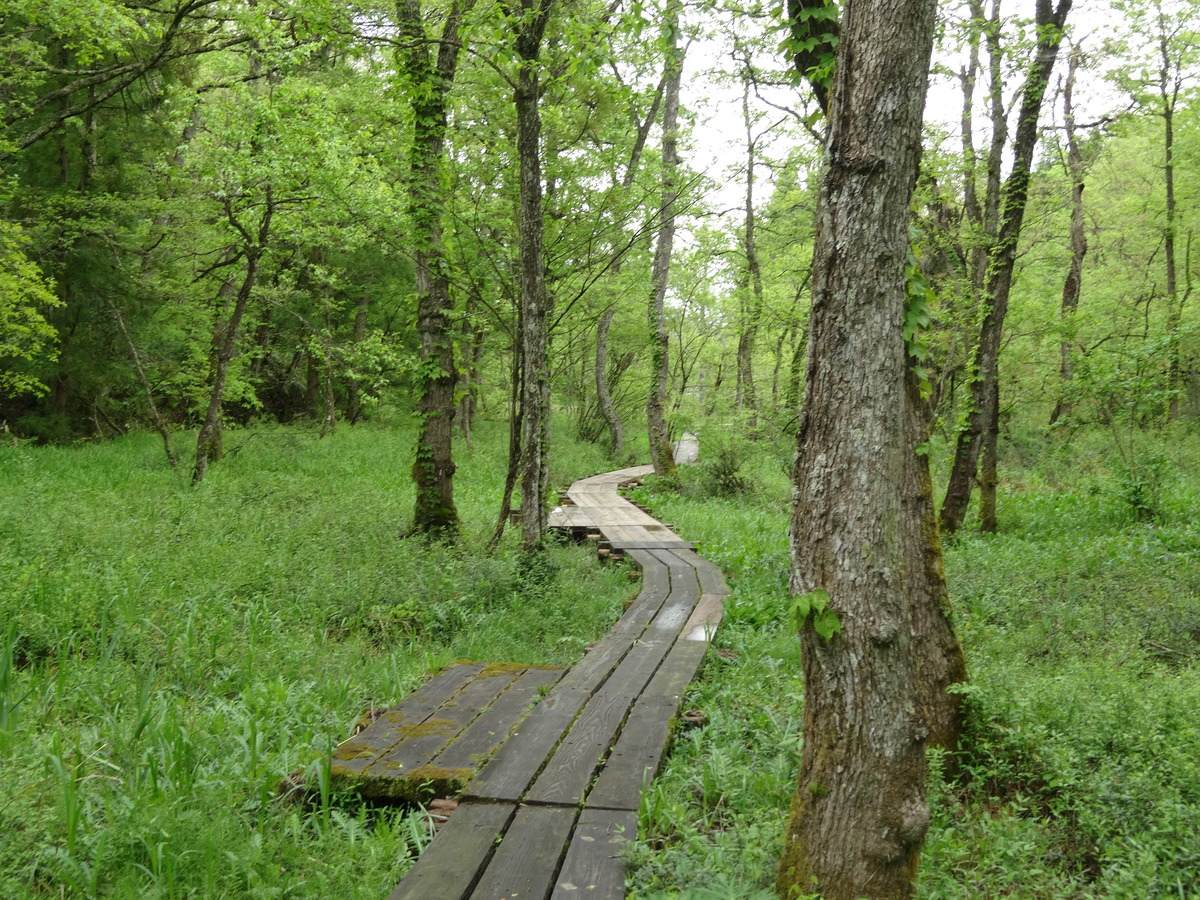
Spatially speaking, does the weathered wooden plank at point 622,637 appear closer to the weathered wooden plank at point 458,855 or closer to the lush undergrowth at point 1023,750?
the lush undergrowth at point 1023,750

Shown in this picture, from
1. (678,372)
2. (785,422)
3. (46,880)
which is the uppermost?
(678,372)

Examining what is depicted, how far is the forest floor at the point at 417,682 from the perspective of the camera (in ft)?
9.81

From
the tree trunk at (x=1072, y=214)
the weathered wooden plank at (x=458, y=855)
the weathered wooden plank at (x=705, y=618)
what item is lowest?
the weathered wooden plank at (x=458, y=855)

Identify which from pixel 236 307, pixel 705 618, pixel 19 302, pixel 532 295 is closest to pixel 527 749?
pixel 705 618

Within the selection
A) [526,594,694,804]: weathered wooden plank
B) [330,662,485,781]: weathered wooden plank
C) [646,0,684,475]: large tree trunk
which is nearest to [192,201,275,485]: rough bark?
[646,0,684,475]: large tree trunk

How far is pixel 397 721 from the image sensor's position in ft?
14.4

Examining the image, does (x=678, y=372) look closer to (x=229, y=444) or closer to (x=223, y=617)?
(x=229, y=444)

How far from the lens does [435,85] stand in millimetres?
8797

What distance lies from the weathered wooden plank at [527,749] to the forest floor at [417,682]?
0.37 meters

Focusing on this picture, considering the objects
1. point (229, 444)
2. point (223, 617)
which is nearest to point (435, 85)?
point (223, 617)

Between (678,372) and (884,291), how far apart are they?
2885 centimetres

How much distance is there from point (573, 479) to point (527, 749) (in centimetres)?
1383

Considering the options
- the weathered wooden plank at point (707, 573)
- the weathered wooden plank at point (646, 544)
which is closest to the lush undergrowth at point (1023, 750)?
the weathered wooden plank at point (707, 573)

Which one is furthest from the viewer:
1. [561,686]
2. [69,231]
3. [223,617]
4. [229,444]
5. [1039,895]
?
[229,444]
